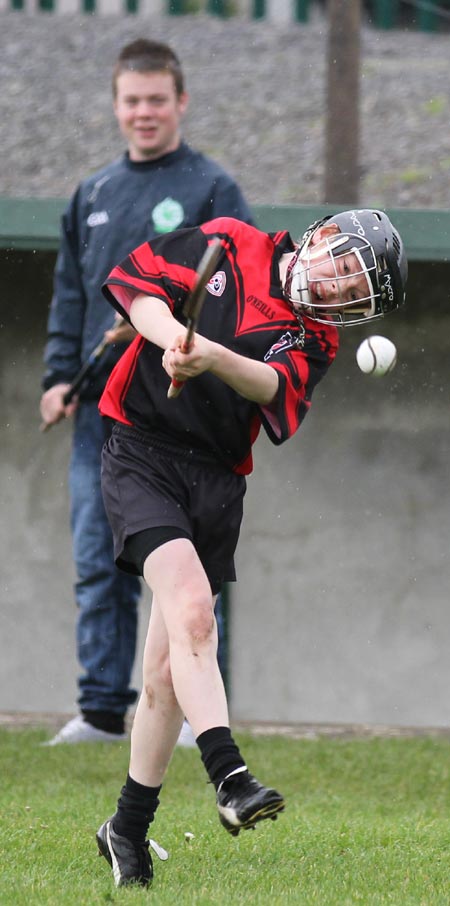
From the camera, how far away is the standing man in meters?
6.67

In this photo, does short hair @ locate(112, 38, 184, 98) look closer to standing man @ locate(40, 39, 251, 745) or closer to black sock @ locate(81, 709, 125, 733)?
standing man @ locate(40, 39, 251, 745)

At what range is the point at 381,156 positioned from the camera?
47.9 feet

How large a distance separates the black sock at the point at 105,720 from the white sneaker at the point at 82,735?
0.05ft

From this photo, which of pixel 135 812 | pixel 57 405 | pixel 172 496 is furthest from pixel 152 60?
pixel 135 812

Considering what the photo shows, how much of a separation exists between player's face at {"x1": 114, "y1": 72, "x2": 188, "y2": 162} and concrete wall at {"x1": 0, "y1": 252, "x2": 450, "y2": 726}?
154 centimetres

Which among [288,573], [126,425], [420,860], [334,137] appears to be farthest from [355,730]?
[334,137]

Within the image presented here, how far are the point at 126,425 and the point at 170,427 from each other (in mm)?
162

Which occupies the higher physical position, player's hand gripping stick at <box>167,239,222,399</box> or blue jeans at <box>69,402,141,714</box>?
player's hand gripping stick at <box>167,239,222,399</box>

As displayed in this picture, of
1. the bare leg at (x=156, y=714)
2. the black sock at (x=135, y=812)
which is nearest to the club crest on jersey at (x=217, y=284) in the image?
the bare leg at (x=156, y=714)

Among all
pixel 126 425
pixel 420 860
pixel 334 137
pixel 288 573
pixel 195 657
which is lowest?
pixel 288 573

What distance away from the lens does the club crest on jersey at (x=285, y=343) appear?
4.20 m

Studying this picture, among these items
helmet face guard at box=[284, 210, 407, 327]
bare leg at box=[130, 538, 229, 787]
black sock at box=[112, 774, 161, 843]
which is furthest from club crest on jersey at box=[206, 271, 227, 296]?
black sock at box=[112, 774, 161, 843]

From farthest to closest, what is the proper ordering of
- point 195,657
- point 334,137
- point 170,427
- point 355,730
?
point 334,137, point 355,730, point 170,427, point 195,657

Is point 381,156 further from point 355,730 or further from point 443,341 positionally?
point 355,730
